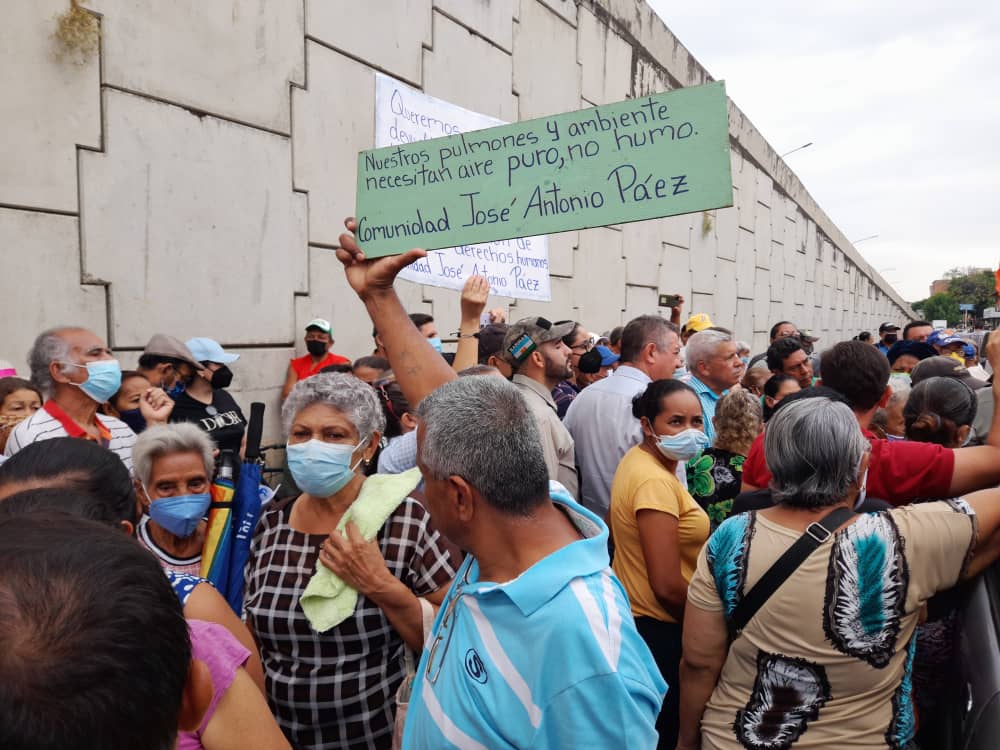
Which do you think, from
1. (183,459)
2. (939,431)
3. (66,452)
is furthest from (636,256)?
(66,452)

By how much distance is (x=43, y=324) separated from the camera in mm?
3436

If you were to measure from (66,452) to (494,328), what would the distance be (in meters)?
2.98

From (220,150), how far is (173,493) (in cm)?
270

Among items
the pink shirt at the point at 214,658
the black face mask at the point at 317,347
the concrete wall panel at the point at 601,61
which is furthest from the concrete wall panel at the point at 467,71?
the pink shirt at the point at 214,658

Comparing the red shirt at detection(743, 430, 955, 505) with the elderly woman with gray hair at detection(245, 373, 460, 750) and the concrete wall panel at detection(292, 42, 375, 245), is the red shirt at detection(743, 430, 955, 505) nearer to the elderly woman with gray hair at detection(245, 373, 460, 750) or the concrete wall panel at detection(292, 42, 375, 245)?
the elderly woman with gray hair at detection(245, 373, 460, 750)

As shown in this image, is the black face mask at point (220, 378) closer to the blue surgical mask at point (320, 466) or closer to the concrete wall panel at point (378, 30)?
the blue surgical mask at point (320, 466)

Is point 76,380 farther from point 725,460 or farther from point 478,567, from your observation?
point 725,460

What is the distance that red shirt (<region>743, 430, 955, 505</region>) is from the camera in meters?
2.10

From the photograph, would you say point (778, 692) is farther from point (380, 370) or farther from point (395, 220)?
point (380, 370)

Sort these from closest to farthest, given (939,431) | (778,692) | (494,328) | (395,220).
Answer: (778,692) → (395,220) → (939,431) → (494,328)

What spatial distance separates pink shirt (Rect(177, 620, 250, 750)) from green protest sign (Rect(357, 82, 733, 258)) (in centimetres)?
101

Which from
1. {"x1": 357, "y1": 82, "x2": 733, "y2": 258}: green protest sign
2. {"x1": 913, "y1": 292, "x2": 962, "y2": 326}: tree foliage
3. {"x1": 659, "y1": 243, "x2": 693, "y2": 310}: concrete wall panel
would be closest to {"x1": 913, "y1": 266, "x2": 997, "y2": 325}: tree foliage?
{"x1": 913, "y1": 292, "x2": 962, "y2": 326}: tree foliage

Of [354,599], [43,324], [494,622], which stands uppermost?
[43,324]

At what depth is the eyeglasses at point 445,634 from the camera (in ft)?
4.19
